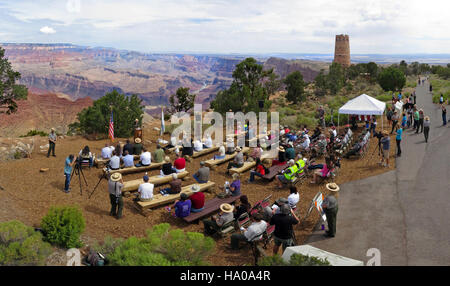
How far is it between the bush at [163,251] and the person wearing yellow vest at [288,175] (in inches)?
204

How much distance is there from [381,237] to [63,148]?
14.3m

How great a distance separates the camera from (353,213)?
889 cm

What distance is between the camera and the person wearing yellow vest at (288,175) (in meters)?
10.8

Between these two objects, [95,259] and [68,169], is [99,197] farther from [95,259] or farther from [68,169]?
[95,259]

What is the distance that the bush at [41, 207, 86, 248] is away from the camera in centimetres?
666

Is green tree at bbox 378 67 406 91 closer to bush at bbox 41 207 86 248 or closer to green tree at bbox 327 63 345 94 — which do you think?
green tree at bbox 327 63 345 94

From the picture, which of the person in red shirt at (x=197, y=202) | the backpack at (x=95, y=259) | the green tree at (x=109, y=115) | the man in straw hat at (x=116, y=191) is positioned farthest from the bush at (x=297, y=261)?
the green tree at (x=109, y=115)

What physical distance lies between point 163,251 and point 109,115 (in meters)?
14.9

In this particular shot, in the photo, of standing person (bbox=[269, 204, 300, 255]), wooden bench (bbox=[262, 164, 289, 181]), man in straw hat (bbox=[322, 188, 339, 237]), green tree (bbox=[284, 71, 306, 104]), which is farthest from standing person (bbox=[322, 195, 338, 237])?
green tree (bbox=[284, 71, 306, 104])

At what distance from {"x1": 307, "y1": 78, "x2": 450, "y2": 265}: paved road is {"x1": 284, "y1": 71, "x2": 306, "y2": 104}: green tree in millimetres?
26809

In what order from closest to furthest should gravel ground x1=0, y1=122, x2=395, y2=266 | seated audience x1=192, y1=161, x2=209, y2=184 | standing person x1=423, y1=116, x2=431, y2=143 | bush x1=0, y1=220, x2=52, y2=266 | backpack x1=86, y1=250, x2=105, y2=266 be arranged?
bush x1=0, y1=220, x2=52, y2=266 < backpack x1=86, y1=250, x2=105, y2=266 < gravel ground x1=0, y1=122, x2=395, y2=266 < seated audience x1=192, y1=161, x2=209, y2=184 < standing person x1=423, y1=116, x2=431, y2=143

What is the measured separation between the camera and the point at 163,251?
19.8ft

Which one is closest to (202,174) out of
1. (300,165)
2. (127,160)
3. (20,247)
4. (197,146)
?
(127,160)
